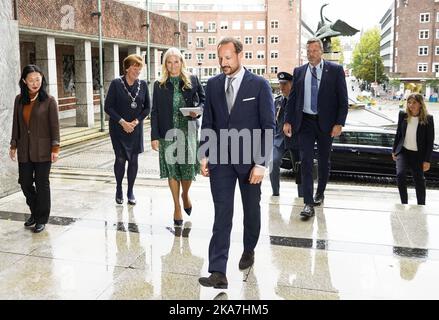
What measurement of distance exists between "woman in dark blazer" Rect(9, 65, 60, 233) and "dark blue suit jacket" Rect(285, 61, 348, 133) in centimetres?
287

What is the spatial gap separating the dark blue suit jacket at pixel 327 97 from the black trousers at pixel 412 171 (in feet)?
6.43

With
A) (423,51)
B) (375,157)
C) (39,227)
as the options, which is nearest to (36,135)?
(39,227)

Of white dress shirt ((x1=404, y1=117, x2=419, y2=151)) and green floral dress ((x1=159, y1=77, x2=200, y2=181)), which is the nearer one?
green floral dress ((x1=159, y1=77, x2=200, y2=181))

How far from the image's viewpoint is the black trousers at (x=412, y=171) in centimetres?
716

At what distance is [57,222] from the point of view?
5.78 m

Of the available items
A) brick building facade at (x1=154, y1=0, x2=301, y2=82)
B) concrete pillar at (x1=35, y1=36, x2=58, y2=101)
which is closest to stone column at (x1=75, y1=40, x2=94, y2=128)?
concrete pillar at (x1=35, y1=36, x2=58, y2=101)

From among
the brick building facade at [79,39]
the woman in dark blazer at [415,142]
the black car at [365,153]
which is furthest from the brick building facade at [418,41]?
the woman in dark blazer at [415,142]

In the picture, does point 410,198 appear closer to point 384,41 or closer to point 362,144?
point 362,144

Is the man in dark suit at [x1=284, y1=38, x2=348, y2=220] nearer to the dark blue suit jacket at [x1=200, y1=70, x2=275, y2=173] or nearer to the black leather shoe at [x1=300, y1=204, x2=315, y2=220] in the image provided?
the black leather shoe at [x1=300, y1=204, x2=315, y2=220]

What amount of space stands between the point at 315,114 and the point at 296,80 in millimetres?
496

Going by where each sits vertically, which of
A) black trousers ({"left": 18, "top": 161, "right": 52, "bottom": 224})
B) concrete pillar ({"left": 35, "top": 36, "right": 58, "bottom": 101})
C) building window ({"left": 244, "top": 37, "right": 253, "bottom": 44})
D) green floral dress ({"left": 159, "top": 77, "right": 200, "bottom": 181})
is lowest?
black trousers ({"left": 18, "top": 161, "right": 52, "bottom": 224})

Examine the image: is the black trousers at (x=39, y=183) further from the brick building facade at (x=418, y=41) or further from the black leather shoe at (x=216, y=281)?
the brick building facade at (x=418, y=41)

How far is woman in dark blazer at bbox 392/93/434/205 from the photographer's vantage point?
7.05 m
